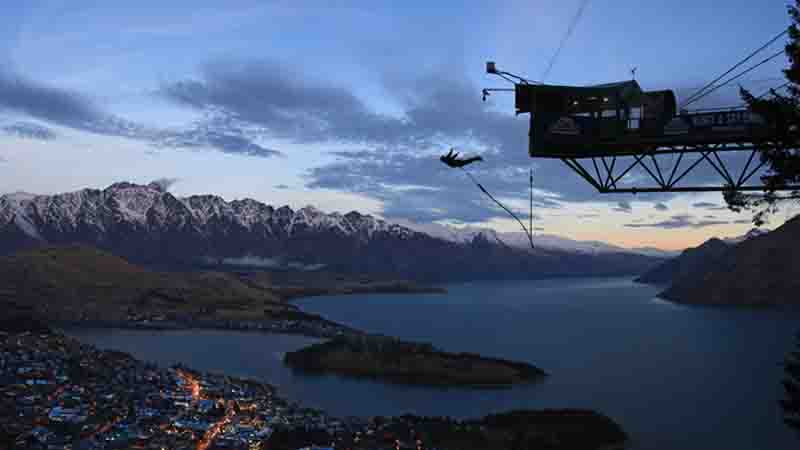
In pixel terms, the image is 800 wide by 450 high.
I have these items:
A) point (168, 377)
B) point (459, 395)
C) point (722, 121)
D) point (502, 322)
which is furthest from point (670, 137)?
point (502, 322)

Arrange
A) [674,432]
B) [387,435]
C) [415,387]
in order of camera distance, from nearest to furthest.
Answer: [387,435] → [674,432] → [415,387]

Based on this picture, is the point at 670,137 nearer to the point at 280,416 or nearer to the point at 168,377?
the point at 280,416

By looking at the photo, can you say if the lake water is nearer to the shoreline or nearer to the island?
the island

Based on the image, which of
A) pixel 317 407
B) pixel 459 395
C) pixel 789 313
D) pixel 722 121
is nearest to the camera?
pixel 722 121

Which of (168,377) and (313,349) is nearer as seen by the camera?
(168,377)

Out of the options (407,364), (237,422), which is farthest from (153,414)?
(407,364)
